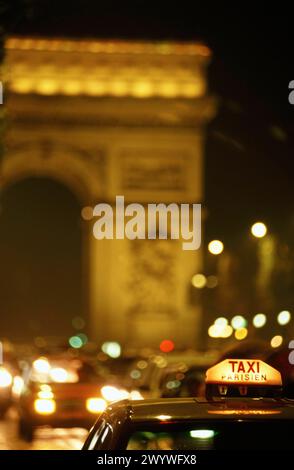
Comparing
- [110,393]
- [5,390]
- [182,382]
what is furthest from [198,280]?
[182,382]

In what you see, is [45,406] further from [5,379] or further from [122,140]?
[122,140]

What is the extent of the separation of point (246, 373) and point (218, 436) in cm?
110

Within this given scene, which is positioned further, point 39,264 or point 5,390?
point 39,264

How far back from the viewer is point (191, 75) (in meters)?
46.4

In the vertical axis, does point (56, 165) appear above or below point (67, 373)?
above

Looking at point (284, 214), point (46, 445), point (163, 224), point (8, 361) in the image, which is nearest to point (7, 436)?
point (46, 445)

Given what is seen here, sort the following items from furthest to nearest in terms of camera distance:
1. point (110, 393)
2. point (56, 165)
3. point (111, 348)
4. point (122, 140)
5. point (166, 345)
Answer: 1. point (56, 165)
2. point (122, 140)
3. point (111, 348)
4. point (166, 345)
5. point (110, 393)

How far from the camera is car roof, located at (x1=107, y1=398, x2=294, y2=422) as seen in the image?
Result: 602 centimetres

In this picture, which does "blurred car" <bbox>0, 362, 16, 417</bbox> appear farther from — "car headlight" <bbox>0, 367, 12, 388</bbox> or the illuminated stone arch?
the illuminated stone arch

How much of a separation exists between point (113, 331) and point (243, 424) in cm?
4127

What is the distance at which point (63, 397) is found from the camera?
62.6ft
